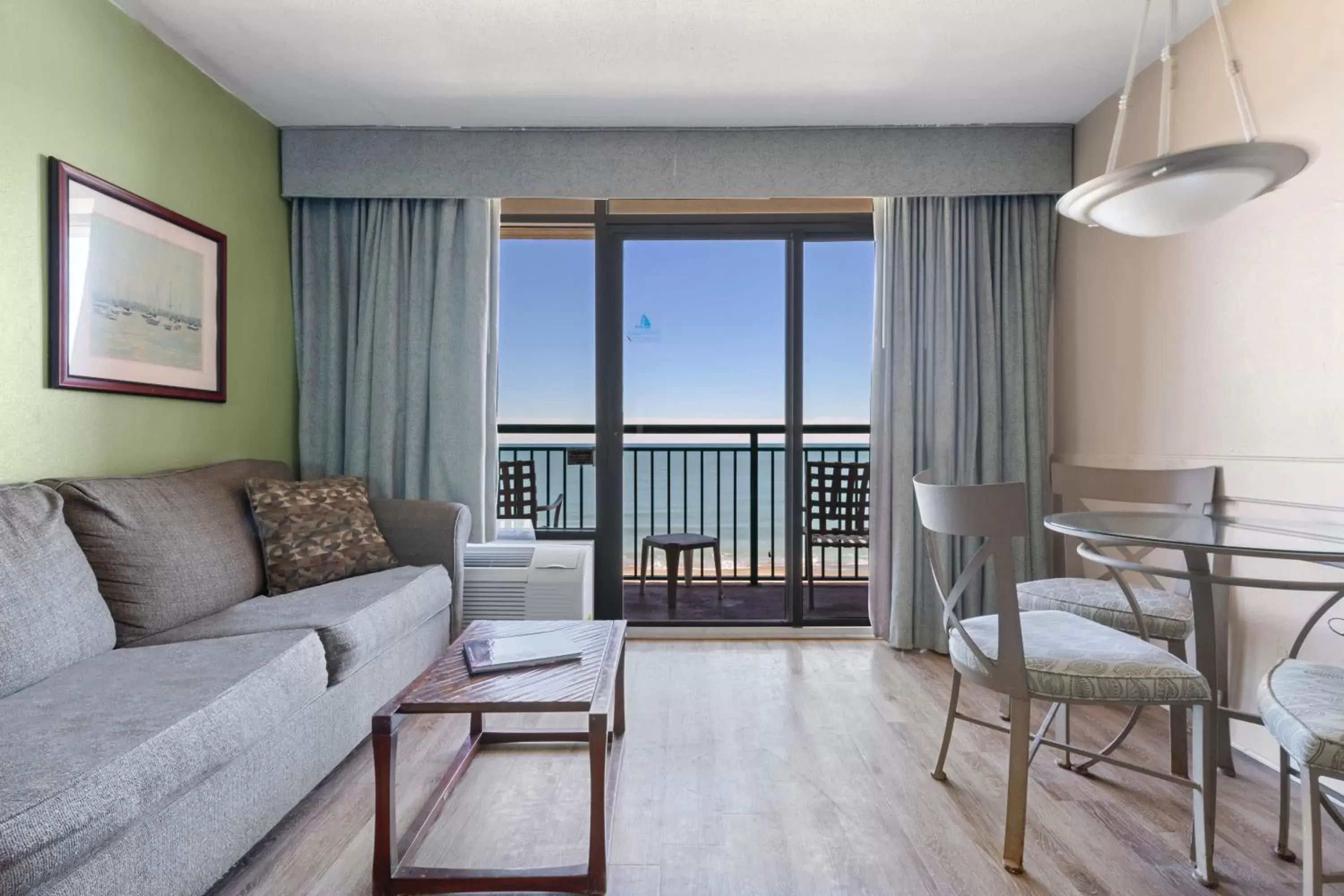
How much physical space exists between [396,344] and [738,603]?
8.47ft

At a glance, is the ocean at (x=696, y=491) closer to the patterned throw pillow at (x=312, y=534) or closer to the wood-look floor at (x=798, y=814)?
the patterned throw pillow at (x=312, y=534)

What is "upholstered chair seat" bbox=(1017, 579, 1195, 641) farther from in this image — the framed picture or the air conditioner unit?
the framed picture

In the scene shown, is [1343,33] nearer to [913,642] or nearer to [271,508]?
[913,642]

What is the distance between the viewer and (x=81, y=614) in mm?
1918

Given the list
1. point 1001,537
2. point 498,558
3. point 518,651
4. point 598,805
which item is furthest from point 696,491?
point 598,805

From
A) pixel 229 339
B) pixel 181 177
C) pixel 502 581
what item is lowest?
pixel 502 581

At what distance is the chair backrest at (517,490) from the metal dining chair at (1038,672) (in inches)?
117

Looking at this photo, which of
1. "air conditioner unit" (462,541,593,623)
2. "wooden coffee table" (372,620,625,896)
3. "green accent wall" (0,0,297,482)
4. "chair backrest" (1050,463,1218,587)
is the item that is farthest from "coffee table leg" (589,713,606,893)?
"chair backrest" (1050,463,1218,587)

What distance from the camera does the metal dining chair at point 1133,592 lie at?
222cm

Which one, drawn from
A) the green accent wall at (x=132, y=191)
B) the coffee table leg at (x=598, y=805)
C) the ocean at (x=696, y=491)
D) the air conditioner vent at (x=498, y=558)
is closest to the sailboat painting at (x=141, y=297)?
the green accent wall at (x=132, y=191)

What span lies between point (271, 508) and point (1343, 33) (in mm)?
3760

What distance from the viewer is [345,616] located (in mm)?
2289

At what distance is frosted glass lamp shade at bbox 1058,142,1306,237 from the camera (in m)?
1.49

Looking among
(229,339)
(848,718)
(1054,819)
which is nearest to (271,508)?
(229,339)
